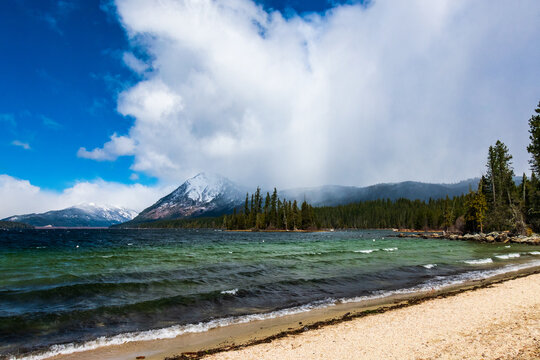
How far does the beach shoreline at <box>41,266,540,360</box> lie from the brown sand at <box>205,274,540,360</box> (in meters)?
0.61

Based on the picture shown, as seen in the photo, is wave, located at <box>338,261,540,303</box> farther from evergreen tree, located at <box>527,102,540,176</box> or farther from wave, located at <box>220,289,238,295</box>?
evergreen tree, located at <box>527,102,540,176</box>

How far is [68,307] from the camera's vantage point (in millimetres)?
14578

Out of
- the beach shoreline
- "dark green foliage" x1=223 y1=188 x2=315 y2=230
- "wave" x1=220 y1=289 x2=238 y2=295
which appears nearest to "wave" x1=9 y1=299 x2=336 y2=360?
the beach shoreline

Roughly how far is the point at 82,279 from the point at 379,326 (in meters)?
21.3

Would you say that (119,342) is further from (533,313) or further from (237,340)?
(533,313)

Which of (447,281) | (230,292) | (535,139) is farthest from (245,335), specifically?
(535,139)

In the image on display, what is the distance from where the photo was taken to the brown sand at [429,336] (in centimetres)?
799

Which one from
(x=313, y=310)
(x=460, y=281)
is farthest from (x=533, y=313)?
(x=460, y=281)

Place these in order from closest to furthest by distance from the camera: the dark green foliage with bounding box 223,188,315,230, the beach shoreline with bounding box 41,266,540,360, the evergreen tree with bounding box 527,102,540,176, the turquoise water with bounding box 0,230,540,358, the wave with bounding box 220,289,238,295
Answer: the beach shoreline with bounding box 41,266,540,360
the turquoise water with bounding box 0,230,540,358
the wave with bounding box 220,289,238,295
the evergreen tree with bounding box 527,102,540,176
the dark green foliage with bounding box 223,188,315,230

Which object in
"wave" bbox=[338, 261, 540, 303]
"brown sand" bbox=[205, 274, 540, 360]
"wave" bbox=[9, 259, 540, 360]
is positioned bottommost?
"wave" bbox=[338, 261, 540, 303]

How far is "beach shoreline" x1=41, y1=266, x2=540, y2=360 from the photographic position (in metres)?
9.61

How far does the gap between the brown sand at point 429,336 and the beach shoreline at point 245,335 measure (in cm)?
61

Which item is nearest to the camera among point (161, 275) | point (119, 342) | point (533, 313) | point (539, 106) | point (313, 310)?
point (119, 342)

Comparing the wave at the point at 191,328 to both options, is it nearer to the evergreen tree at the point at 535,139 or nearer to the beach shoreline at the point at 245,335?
the beach shoreline at the point at 245,335
